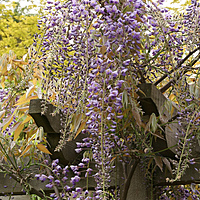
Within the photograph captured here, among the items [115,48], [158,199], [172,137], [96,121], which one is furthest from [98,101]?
[158,199]

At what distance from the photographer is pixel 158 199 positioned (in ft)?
5.50

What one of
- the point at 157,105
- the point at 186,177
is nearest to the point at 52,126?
the point at 157,105

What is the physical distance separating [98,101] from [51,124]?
0.40m

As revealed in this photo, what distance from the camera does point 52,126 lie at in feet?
4.12

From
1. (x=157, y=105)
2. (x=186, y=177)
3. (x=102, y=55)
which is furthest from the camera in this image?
(x=186, y=177)

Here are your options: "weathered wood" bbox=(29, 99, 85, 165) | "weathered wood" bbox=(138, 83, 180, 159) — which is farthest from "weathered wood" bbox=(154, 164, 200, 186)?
"weathered wood" bbox=(29, 99, 85, 165)

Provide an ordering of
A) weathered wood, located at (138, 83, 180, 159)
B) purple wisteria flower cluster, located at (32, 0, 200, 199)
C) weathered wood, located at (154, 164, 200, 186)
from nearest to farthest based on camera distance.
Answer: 1. purple wisteria flower cluster, located at (32, 0, 200, 199)
2. weathered wood, located at (138, 83, 180, 159)
3. weathered wood, located at (154, 164, 200, 186)

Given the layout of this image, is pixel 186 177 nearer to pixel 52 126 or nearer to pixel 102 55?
pixel 52 126

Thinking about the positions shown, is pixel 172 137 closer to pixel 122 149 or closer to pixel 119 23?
pixel 122 149

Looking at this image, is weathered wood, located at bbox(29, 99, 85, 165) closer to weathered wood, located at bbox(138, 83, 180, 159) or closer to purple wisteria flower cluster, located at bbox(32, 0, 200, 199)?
purple wisteria flower cluster, located at bbox(32, 0, 200, 199)

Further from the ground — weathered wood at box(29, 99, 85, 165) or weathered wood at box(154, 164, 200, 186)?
weathered wood at box(29, 99, 85, 165)

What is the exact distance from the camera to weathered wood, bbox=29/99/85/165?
1.13 m

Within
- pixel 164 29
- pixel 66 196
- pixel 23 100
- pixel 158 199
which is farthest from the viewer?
pixel 158 199

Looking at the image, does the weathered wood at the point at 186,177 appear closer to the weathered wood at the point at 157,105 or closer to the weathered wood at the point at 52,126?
the weathered wood at the point at 157,105
